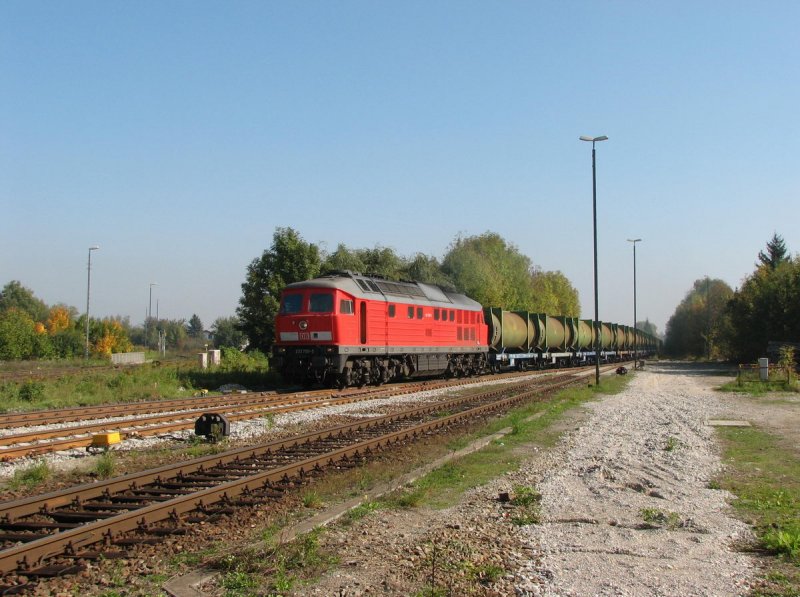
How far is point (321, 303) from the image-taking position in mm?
24281

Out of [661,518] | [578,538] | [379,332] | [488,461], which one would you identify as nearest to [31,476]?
[488,461]

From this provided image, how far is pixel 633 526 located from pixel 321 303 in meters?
17.6

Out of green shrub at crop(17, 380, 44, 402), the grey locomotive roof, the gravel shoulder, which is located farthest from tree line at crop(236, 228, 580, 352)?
the gravel shoulder

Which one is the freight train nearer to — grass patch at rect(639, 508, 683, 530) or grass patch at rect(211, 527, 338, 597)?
grass patch at rect(639, 508, 683, 530)

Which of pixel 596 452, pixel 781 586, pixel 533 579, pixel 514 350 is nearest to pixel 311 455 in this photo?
pixel 596 452

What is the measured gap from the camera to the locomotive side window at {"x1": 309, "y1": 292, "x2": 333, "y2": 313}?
24.0 meters

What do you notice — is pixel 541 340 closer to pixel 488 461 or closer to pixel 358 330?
pixel 358 330

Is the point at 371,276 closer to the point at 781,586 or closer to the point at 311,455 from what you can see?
the point at 311,455

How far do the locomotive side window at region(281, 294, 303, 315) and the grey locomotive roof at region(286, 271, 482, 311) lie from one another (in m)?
0.34

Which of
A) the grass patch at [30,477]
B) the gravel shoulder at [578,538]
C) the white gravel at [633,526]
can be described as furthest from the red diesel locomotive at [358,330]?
the grass patch at [30,477]

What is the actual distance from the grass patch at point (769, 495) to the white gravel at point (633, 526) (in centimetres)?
22

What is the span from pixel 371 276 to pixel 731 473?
1895cm

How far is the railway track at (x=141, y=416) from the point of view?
12970mm

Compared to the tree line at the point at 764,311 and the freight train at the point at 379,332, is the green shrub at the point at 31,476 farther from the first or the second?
the tree line at the point at 764,311
